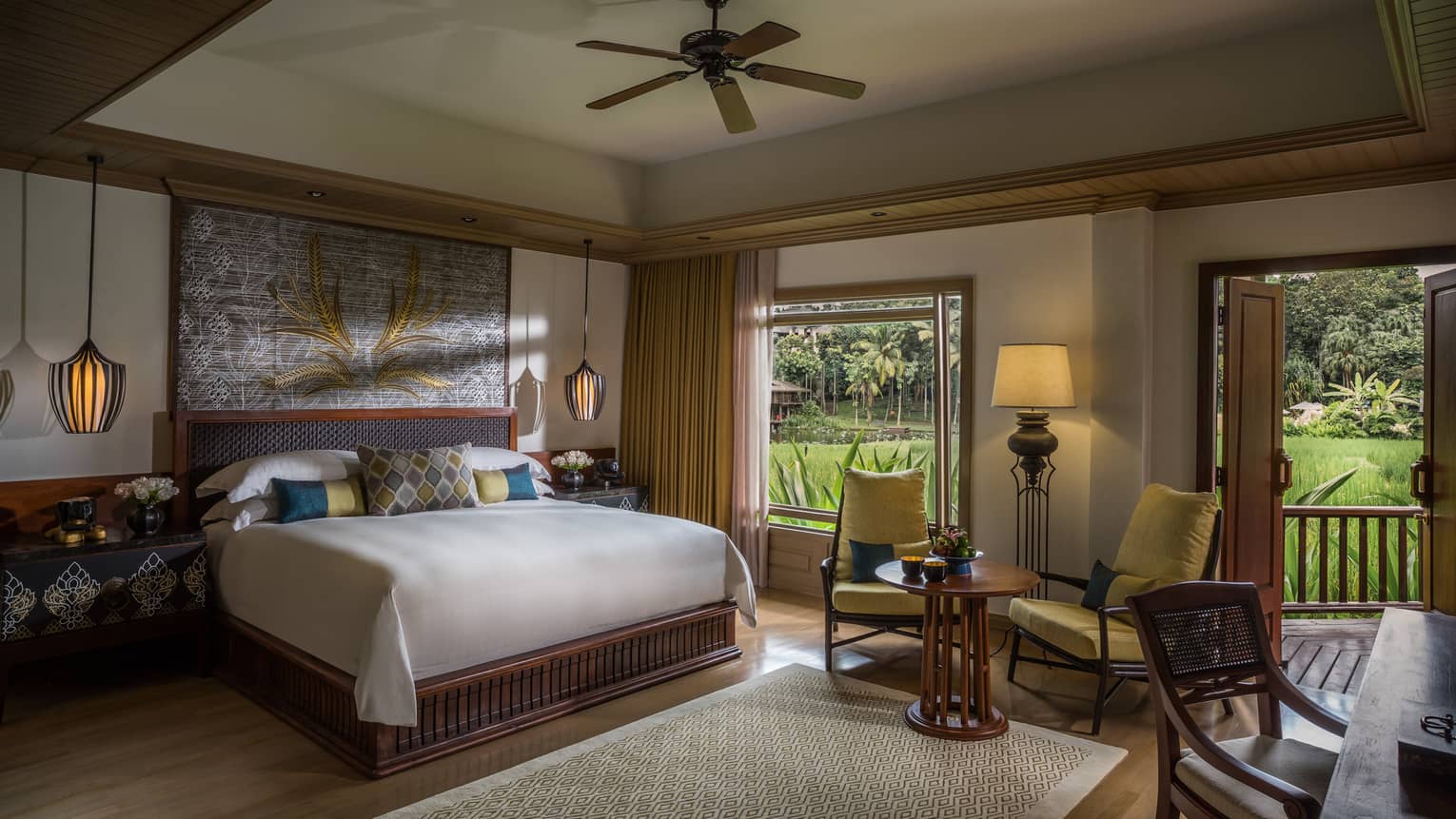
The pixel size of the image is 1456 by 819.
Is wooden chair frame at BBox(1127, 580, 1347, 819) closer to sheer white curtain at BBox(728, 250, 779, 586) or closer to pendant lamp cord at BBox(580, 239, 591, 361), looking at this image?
sheer white curtain at BBox(728, 250, 779, 586)

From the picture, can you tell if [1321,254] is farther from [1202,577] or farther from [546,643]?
[546,643]

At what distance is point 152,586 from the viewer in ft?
12.7

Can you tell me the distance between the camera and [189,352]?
14.7 feet

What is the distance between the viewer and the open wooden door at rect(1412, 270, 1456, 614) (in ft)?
12.1

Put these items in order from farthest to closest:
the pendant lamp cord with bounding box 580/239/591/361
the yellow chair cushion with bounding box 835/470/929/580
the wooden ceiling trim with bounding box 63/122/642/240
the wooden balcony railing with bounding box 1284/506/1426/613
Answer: the pendant lamp cord with bounding box 580/239/591/361 → the wooden balcony railing with bounding box 1284/506/1426/613 → the yellow chair cushion with bounding box 835/470/929/580 → the wooden ceiling trim with bounding box 63/122/642/240

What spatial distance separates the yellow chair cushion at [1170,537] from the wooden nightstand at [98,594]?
169 inches

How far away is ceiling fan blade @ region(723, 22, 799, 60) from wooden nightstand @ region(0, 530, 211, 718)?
3.23 meters

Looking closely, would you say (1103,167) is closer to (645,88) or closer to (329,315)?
(645,88)

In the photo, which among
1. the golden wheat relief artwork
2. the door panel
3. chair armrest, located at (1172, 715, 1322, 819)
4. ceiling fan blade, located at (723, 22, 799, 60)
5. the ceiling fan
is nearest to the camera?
chair armrest, located at (1172, 715, 1322, 819)

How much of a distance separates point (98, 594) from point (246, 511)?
671mm

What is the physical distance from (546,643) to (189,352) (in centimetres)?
254

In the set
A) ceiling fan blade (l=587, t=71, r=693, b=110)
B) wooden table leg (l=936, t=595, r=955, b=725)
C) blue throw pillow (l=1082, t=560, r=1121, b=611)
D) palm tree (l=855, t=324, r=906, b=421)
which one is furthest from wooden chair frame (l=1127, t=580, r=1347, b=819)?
palm tree (l=855, t=324, r=906, b=421)

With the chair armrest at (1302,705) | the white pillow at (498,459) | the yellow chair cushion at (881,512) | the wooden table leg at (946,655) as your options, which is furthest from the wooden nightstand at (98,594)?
the chair armrest at (1302,705)

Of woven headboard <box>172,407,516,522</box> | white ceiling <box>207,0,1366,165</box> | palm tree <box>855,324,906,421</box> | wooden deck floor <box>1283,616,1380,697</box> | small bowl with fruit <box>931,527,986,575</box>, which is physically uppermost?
white ceiling <box>207,0,1366,165</box>
